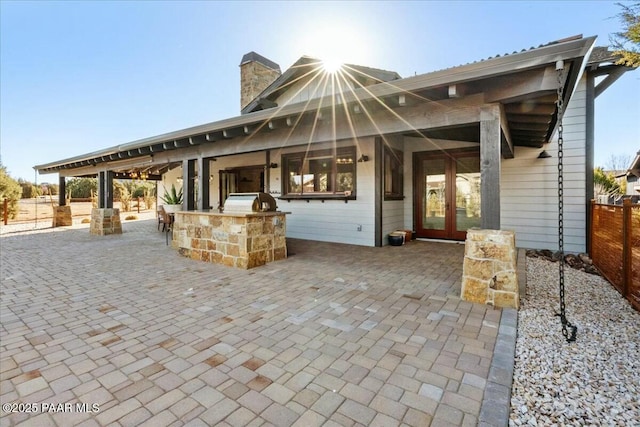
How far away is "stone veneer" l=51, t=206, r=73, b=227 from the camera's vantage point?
38.7ft

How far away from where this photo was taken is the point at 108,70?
12.4m

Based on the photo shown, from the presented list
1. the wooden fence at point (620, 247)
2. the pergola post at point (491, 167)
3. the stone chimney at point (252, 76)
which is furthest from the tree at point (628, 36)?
the stone chimney at point (252, 76)

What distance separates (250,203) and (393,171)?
13.2 feet

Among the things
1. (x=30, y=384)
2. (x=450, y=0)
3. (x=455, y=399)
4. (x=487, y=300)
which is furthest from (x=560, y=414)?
(x=450, y=0)

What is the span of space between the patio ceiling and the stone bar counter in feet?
5.14

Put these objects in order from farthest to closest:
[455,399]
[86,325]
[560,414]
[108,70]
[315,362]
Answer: [108,70] < [86,325] < [315,362] < [455,399] < [560,414]

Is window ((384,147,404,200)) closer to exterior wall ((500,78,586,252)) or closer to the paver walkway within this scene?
exterior wall ((500,78,586,252))

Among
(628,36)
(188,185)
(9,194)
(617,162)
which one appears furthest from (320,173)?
A: (617,162)

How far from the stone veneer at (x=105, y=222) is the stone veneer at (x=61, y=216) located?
3.70 meters

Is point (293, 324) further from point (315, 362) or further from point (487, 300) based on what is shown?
point (487, 300)

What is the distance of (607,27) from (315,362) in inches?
163

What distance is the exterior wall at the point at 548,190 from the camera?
591 centimetres

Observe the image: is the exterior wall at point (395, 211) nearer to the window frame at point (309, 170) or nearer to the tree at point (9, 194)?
the window frame at point (309, 170)

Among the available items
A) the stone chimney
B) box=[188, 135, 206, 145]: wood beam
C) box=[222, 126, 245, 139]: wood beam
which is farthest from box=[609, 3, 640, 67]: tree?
the stone chimney
